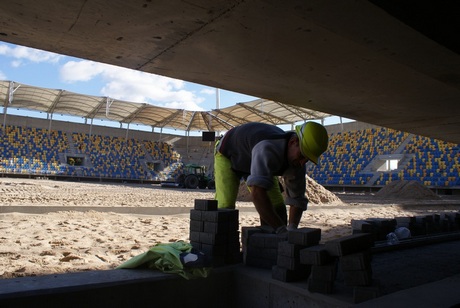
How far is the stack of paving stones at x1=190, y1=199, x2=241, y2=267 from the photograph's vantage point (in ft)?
9.71

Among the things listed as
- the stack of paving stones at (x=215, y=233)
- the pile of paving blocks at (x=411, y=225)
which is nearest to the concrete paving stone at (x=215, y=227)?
the stack of paving stones at (x=215, y=233)

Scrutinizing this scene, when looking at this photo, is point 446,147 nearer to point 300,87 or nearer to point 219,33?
point 300,87

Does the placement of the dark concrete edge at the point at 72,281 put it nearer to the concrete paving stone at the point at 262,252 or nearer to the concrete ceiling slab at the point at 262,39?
the concrete paving stone at the point at 262,252

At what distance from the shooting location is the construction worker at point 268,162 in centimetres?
303

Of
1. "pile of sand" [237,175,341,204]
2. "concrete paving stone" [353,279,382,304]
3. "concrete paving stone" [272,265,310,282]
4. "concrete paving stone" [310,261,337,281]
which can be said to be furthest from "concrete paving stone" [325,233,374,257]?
"pile of sand" [237,175,341,204]

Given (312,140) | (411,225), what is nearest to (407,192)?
(411,225)

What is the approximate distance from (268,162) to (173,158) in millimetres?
40215

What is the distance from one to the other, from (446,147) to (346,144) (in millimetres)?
8385

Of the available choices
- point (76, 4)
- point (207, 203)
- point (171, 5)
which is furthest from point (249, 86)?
point (76, 4)

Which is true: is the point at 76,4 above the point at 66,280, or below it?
above

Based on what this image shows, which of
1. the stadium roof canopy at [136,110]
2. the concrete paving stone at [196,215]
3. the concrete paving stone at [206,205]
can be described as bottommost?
the concrete paving stone at [196,215]

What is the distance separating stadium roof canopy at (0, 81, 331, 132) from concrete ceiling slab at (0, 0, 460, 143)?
2476 cm

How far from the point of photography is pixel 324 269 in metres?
2.36

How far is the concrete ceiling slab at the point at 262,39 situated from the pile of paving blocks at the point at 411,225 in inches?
65.6
